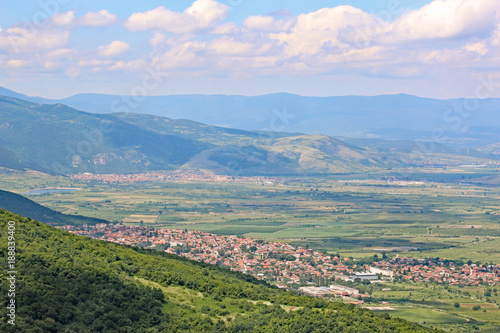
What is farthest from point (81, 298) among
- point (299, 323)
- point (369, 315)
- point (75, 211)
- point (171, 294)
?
point (75, 211)

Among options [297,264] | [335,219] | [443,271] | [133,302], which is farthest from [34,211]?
[133,302]

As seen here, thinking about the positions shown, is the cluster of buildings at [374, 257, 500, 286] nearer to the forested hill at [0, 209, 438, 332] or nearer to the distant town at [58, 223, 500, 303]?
the distant town at [58, 223, 500, 303]

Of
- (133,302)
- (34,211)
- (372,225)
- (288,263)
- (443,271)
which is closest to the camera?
(133,302)

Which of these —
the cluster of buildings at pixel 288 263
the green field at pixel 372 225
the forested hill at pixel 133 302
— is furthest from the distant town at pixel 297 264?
the forested hill at pixel 133 302

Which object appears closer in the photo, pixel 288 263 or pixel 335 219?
pixel 288 263

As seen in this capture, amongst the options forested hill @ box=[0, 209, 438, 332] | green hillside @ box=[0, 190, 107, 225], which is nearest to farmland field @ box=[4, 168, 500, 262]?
green hillside @ box=[0, 190, 107, 225]

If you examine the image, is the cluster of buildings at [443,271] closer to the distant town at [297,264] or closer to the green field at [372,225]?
the distant town at [297,264]

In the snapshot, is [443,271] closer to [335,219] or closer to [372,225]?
[372,225]
